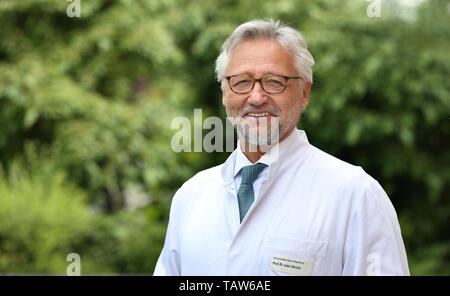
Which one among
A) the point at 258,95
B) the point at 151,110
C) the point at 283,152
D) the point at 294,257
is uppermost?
the point at 151,110

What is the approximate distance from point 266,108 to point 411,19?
209 inches

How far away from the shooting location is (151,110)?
19.1 feet

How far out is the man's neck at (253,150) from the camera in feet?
4.94

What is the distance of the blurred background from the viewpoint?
5375 mm

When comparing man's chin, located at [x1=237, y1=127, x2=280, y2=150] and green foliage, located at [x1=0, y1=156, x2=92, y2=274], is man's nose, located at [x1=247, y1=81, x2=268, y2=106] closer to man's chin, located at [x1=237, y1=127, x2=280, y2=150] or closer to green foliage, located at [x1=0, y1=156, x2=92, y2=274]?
man's chin, located at [x1=237, y1=127, x2=280, y2=150]

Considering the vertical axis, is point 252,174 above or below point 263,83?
below

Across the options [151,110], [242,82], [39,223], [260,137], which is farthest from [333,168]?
[151,110]

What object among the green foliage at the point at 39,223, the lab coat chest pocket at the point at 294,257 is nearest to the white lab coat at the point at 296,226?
the lab coat chest pocket at the point at 294,257

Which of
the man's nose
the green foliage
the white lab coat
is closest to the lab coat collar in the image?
the white lab coat

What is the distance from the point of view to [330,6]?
6.42m

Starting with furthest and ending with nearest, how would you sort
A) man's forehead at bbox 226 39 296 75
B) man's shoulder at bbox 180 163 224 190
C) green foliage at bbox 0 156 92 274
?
green foliage at bbox 0 156 92 274, man's shoulder at bbox 180 163 224 190, man's forehead at bbox 226 39 296 75

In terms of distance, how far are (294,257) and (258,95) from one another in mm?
404

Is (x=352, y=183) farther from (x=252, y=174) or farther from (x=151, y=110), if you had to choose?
(x=151, y=110)
